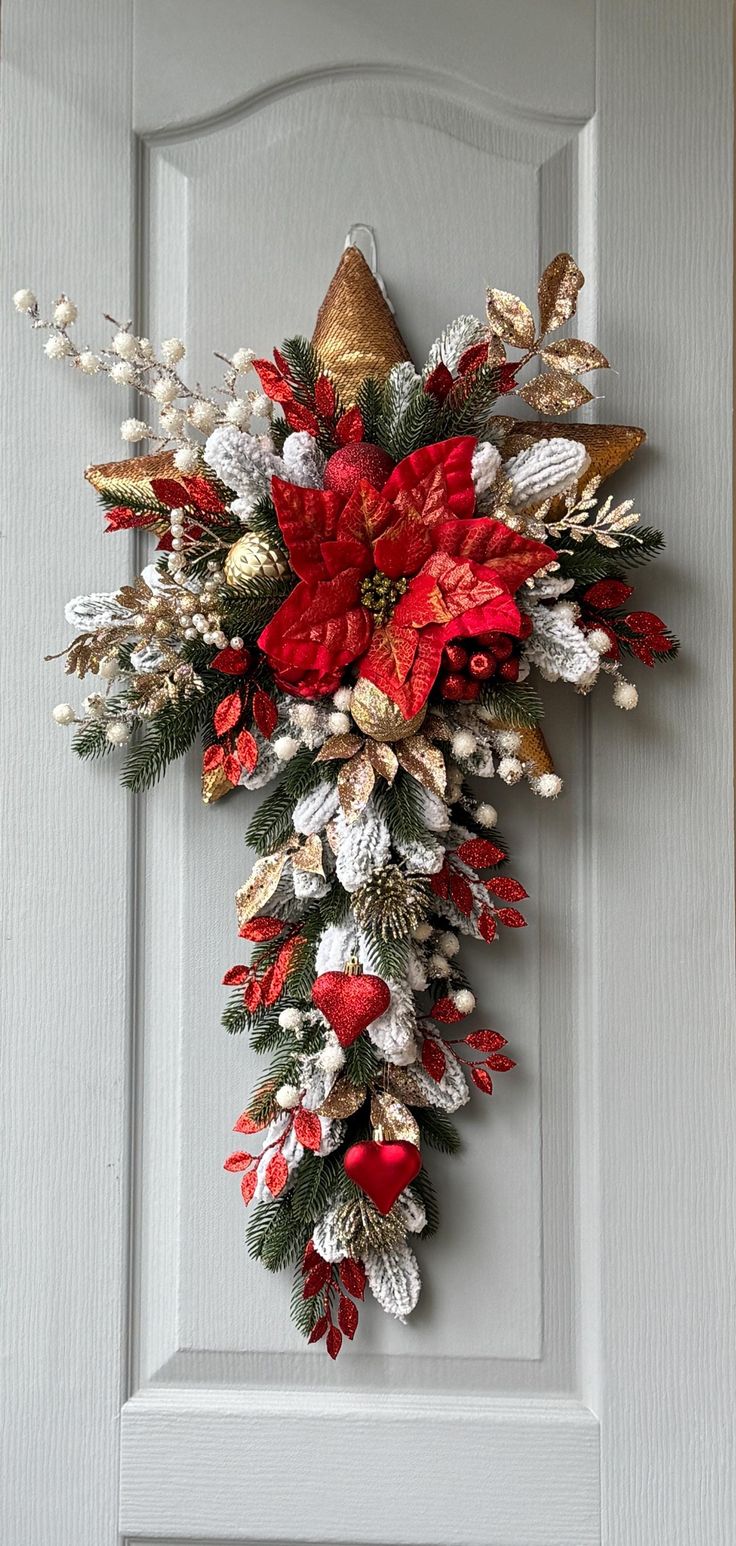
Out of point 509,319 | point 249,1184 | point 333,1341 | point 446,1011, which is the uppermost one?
point 509,319

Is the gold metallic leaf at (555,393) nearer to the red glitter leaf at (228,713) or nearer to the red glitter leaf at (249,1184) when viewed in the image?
the red glitter leaf at (228,713)

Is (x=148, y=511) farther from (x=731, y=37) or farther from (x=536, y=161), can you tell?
(x=731, y=37)

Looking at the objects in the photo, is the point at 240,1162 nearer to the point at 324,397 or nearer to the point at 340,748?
the point at 340,748

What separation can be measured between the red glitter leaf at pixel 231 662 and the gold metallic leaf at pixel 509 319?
0.88 feet

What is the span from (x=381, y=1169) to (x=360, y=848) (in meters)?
0.20

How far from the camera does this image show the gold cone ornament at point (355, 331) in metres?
0.66

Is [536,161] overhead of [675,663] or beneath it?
overhead

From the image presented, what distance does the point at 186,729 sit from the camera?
668 mm

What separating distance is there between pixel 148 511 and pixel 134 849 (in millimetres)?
243

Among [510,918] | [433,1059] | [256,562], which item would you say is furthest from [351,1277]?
[256,562]

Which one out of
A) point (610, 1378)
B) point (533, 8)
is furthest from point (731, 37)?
point (610, 1378)

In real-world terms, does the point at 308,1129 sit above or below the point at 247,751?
below

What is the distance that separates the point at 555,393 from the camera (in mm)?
653

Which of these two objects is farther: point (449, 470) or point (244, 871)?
point (244, 871)
